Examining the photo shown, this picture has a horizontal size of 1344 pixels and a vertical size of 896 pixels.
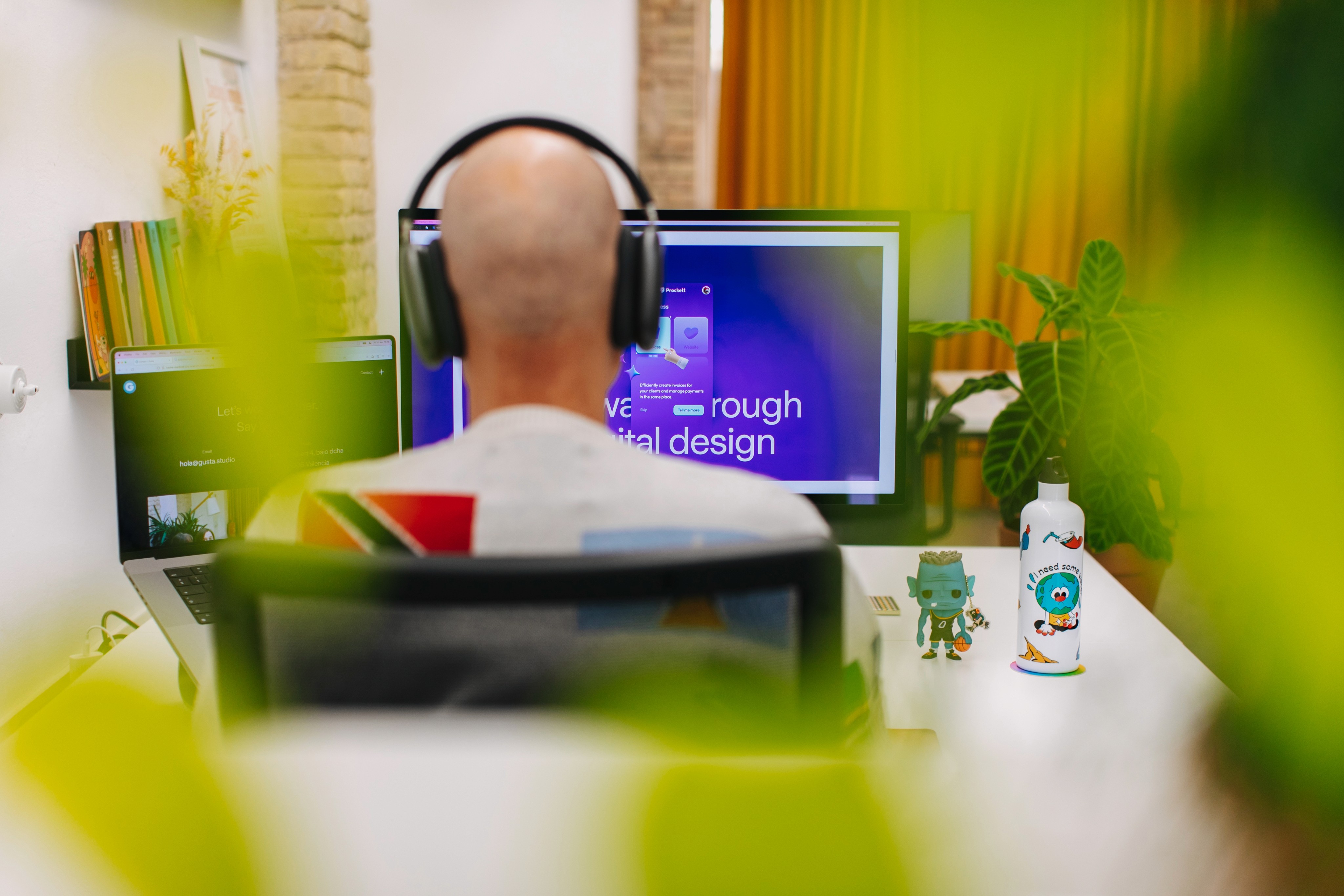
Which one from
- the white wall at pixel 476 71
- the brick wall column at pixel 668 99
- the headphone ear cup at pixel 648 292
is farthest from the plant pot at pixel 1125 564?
the brick wall column at pixel 668 99

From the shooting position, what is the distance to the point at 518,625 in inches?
18.3

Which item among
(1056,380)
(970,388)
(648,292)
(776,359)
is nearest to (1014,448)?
(1056,380)

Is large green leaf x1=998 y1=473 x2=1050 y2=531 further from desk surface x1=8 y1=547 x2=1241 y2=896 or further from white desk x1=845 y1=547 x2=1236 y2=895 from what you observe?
desk surface x1=8 y1=547 x2=1241 y2=896

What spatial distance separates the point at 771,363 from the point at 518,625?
31.0 inches

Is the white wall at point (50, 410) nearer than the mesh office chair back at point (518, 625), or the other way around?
the mesh office chair back at point (518, 625)

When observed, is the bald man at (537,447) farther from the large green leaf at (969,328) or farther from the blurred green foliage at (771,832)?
the large green leaf at (969,328)

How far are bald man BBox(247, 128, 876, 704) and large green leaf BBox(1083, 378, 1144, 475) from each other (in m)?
0.70

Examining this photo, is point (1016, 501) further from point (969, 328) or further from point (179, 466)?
point (179, 466)

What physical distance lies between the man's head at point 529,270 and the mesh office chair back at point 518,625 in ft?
0.74

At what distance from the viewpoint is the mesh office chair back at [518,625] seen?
1.38ft

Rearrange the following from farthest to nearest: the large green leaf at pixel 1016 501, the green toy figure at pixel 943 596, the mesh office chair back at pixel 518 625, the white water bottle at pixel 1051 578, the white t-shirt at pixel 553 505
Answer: the large green leaf at pixel 1016 501, the green toy figure at pixel 943 596, the white water bottle at pixel 1051 578, the white t-shirt at pixel 553 505, the mesh office chair back at pixel 518 625

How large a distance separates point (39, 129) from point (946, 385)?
2.73 metres

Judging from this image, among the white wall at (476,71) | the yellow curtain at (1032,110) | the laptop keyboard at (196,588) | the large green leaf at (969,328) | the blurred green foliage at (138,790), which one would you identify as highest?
the white wall at (476,71)

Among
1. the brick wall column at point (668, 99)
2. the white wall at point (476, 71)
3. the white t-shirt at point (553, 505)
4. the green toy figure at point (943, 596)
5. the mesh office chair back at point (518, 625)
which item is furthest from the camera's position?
the brick wall column at point (668, 99)
